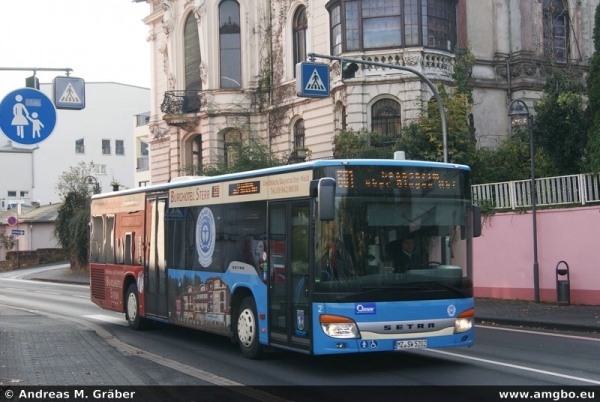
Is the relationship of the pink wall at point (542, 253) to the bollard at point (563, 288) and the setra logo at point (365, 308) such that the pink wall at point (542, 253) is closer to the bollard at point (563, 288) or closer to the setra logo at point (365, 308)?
the bollard at point (563, 288)

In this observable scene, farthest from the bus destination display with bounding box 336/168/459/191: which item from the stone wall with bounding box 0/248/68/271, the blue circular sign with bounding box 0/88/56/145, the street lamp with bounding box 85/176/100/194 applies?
the stone wall with bounding box 0/248/68/271

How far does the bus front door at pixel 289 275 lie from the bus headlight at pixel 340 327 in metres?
0.36

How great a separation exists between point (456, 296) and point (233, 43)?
96.2ft

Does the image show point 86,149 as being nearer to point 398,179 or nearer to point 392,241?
point 398,179

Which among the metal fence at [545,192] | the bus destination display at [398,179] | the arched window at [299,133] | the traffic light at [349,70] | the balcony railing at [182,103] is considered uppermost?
the balcony railing at [182,103]

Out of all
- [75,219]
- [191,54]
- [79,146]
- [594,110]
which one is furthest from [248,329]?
[79,146]

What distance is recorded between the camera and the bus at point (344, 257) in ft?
37.2

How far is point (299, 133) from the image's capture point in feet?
121

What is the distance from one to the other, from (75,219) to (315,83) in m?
30.7

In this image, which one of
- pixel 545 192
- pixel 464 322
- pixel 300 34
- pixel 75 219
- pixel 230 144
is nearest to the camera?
pixel 464 322

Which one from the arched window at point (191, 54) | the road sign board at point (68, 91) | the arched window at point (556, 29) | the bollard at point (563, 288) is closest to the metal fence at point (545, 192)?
the bollard at point (563, 288)

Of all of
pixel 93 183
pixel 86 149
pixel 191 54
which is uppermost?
pixel 86 149

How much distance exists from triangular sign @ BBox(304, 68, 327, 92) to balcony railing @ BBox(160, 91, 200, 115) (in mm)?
18618

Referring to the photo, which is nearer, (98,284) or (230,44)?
(98,284)
